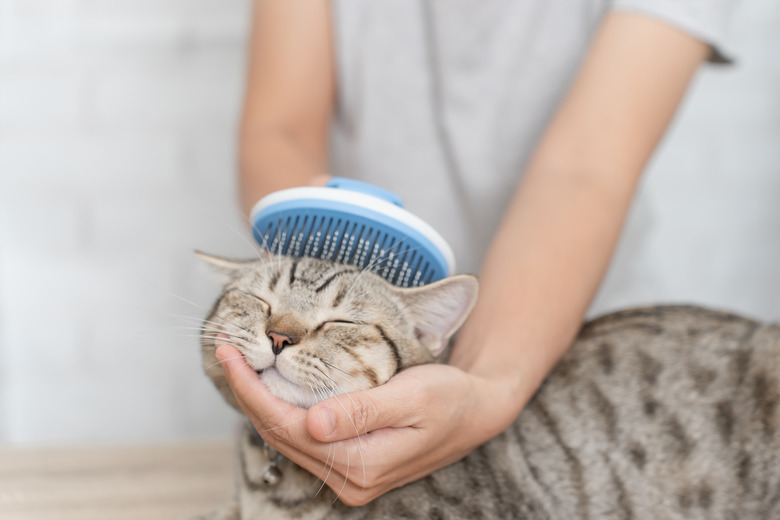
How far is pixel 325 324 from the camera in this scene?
0.78m

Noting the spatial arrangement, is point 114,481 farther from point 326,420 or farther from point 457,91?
point 457,91

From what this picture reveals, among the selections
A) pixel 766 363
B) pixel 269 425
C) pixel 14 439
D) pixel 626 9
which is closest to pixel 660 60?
pixel 626 9

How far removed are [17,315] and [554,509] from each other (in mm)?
1437

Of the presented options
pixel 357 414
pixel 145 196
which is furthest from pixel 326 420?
pixel 145 196

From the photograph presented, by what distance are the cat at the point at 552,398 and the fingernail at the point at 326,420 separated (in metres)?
0.10

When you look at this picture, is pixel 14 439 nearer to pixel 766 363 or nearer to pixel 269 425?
pixel 269 425

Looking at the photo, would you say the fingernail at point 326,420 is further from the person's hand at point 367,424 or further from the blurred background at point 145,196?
the blurred background at point 145,196

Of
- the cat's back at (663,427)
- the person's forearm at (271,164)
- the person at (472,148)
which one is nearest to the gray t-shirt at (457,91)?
the person at (472,148)

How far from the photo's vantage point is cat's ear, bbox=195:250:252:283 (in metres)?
0.89

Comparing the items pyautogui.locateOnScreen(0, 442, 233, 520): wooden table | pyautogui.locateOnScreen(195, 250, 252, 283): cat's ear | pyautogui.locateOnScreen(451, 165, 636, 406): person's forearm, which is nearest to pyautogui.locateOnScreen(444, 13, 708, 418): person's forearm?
pyautogui.locateOnScreen(451, 165, 636, 406): person's forearm

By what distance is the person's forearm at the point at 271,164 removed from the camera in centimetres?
112

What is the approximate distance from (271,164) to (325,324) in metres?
0.48

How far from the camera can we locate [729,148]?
176 cm

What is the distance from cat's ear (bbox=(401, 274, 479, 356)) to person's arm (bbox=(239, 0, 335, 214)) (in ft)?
1.61
